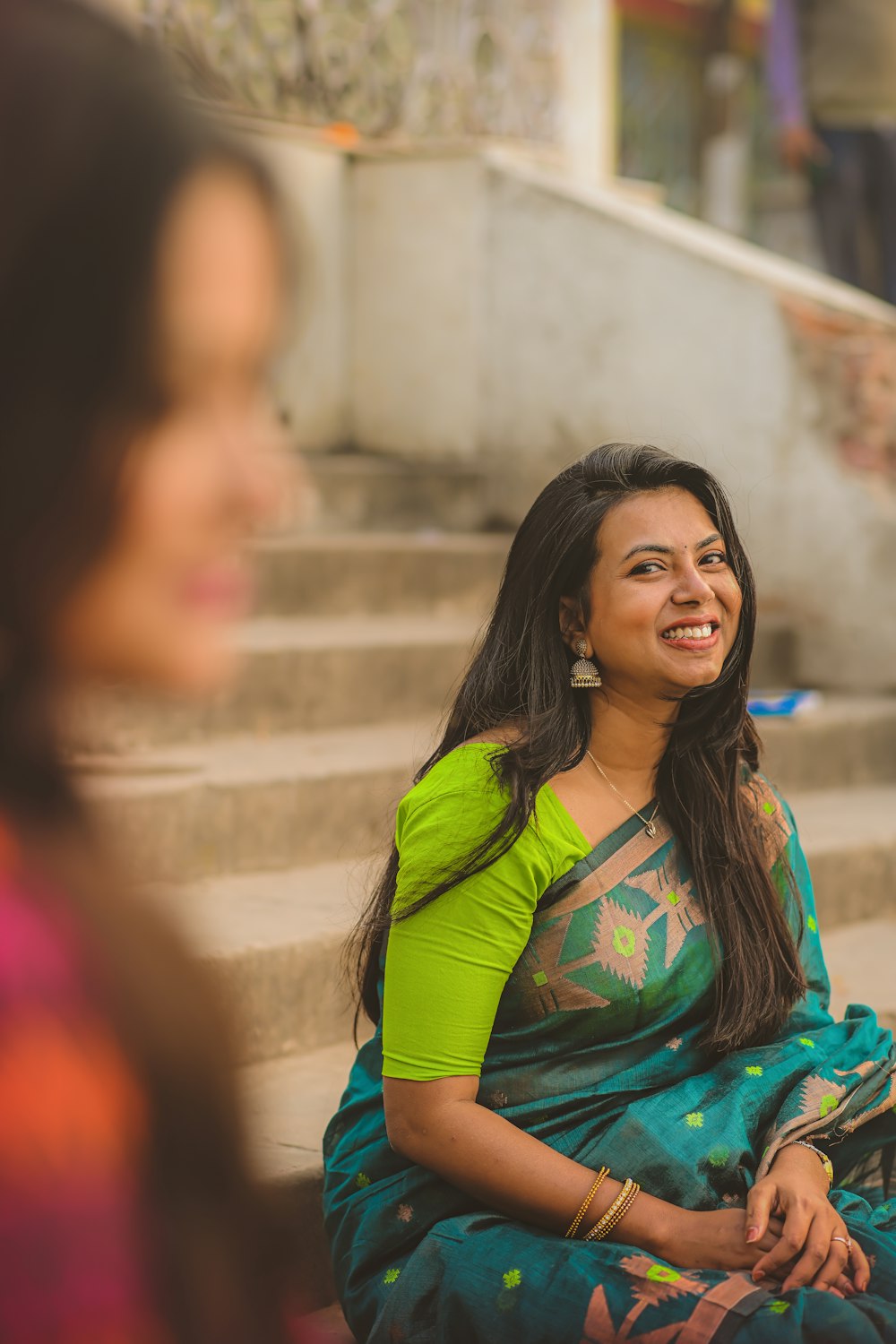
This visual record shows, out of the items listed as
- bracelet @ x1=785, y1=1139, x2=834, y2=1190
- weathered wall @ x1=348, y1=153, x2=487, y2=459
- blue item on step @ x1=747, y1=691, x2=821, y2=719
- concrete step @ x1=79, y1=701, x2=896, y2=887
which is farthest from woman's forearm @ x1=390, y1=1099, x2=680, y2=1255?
weathered wall @ x1=348, y1=153, x2=487, y2=459

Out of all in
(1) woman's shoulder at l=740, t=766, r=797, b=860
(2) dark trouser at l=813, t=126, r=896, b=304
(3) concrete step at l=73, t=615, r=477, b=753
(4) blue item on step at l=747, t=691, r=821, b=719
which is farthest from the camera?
(2) dark trouser at l=813, t=126, r=896, b=304

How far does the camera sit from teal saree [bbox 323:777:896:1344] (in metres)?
2.09

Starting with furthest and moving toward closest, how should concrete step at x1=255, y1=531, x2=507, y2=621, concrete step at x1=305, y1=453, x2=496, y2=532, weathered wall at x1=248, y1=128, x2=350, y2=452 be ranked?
weathered wall at x1=248, y1=128, x2=350, y2=452
concrete step at x1=305, y1=453, x2=496, y2=532
concrete step at x1=255, y1=531, x2=507, y2=621

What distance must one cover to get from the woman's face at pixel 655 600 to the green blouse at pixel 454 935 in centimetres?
30

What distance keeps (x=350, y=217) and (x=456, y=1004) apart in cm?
426

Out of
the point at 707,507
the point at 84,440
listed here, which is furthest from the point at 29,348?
the point at 707,507

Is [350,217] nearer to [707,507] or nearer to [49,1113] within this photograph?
[707,507]

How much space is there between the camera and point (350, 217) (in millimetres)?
5941

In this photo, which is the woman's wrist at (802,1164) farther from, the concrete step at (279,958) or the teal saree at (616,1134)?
the concrete step at (279,958)

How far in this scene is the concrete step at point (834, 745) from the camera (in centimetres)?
493

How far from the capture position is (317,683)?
445 cm

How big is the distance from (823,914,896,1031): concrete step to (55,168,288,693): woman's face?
2.81m

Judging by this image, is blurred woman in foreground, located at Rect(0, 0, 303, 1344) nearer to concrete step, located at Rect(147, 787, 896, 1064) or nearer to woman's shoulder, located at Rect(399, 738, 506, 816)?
woman's shoulder, located at Rect(399, 738, 506, 816)

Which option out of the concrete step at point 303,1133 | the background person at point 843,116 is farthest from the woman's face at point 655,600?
the background person at point 843,116
